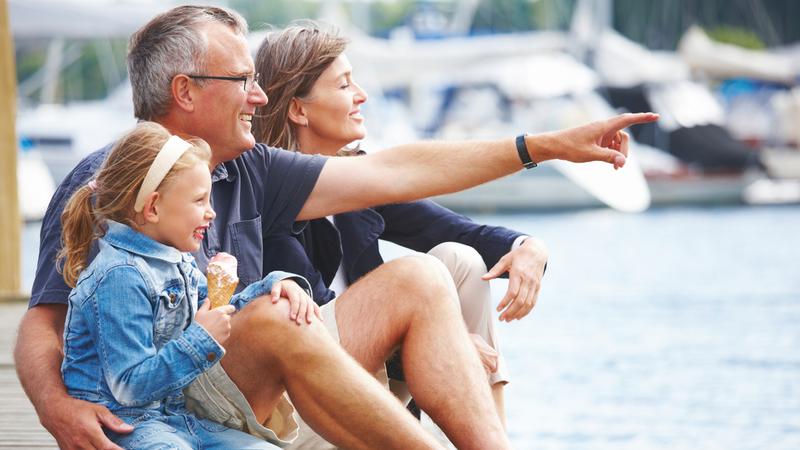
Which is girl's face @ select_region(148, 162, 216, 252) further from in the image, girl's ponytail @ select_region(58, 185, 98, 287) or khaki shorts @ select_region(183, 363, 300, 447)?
khaki shorts @ select_region(183, 363, 300, 447)

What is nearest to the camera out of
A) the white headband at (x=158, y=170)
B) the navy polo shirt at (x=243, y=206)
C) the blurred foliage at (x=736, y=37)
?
the white headband at (x=158, y=170)

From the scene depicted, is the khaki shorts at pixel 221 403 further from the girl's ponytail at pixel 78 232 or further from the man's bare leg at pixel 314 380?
the girl's ponytail at pixel 78 232

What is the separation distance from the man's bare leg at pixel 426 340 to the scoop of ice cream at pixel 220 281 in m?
0.46

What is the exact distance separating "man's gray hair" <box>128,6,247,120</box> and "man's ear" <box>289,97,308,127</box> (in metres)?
0.63

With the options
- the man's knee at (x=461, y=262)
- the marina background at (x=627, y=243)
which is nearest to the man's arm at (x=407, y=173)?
the man's knee at (x=461, y=262)

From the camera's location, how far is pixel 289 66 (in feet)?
12.6

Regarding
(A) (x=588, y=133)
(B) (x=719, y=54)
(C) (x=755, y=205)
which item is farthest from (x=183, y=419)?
(B) (x=719, y=54)

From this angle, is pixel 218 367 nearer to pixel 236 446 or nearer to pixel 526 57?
pixel 236 446

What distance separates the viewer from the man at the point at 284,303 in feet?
9.11

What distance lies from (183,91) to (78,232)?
→ 610 mm

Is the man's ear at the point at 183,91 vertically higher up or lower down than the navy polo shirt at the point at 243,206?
higher up

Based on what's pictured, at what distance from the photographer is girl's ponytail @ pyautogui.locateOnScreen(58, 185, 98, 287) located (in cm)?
Answer: 266

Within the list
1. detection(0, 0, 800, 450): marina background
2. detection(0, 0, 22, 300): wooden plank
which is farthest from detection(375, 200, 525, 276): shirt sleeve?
detection(0, 0, 22, 300): wooden plank

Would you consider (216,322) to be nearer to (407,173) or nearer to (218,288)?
(218,288)
